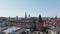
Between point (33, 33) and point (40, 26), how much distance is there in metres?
0.70

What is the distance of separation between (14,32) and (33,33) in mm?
711

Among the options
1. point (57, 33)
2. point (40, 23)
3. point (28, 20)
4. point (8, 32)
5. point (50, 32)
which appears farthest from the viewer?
point (28, 20)

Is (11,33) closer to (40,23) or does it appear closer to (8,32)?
(8,32)

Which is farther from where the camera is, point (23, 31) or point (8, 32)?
point (23, 31)

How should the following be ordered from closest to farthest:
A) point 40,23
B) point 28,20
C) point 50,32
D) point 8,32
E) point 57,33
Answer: point 8,32
point 57,33
point 50,32
point 40,23
point 28,20

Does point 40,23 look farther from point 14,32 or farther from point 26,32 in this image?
point 14,32

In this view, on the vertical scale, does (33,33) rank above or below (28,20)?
below

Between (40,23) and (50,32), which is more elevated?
(40,23)

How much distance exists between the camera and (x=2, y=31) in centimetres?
283

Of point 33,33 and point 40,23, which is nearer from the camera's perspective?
point 33,33

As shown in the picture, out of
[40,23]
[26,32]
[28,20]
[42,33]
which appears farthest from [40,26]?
[28,20]

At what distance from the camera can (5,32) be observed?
275cm

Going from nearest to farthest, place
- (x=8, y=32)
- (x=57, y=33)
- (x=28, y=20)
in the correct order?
(x=8, y=32) < (x=57, y=33) < (x=28, y=20)

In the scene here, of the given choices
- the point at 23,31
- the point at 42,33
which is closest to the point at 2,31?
the point at 23,31
